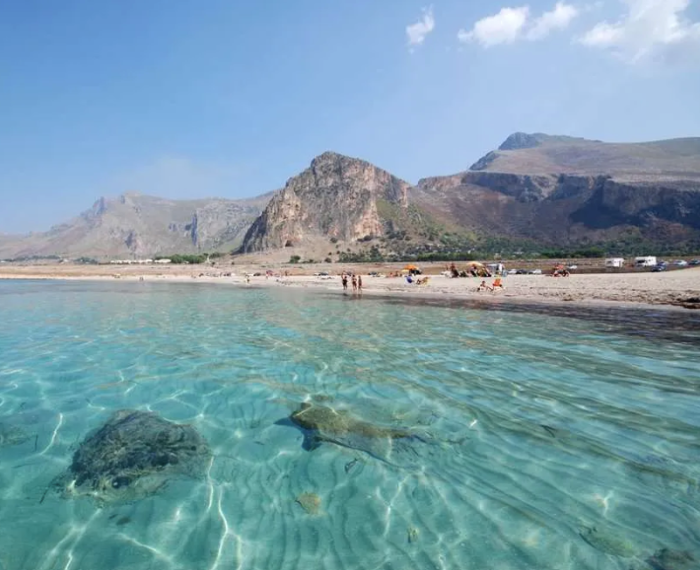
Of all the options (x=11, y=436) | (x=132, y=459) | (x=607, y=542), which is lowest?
(x=607, y=542)

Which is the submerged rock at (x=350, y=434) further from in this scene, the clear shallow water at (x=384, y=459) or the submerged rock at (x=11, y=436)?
the submerged rock at (x=11, y=436)

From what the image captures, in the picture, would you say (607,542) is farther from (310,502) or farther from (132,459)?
(132,459)

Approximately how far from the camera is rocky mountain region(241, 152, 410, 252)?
176 metres

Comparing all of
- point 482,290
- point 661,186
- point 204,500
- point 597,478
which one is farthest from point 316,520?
point 661,186

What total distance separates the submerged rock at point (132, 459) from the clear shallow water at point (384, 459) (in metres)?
0.20

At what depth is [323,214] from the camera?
617 feet

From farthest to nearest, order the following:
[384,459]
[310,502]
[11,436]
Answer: [11,436] < [384,459] < [310,502]

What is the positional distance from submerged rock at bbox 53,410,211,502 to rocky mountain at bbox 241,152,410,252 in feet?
539

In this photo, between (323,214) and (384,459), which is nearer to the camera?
(384,459)

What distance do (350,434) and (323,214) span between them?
185 meters

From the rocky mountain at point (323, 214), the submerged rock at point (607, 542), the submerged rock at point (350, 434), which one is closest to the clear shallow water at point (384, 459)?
the submerged rock at point (607, 542)

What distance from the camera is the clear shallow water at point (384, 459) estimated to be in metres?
4.11

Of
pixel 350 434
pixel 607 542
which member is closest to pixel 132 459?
pixel 350 434

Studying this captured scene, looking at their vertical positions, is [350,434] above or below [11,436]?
below
